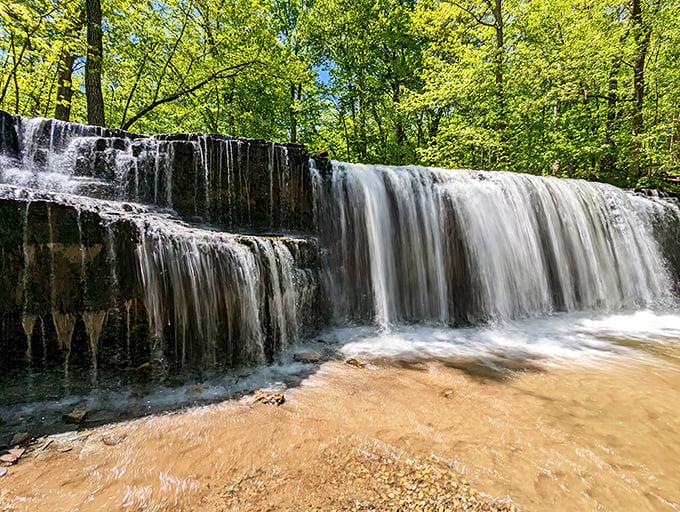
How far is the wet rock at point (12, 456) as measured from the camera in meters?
2.09

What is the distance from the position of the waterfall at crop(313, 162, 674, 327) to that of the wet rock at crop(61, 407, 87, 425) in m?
4.39

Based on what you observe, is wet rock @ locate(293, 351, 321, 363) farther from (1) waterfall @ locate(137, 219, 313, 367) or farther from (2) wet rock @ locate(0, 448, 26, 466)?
(2) wet rock @ locate(0, 448, 26, 466)

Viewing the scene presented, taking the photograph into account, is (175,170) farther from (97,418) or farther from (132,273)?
(97,418)

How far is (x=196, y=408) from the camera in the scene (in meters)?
2.93

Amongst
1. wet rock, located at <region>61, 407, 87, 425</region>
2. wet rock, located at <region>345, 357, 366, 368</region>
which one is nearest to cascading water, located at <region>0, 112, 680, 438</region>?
wet rock, located at <region>61, 407, 87, 425</region>

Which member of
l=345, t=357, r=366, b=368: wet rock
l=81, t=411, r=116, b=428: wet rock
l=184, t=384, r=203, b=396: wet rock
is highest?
l=81, t=411, r=116, b=428: wet rock

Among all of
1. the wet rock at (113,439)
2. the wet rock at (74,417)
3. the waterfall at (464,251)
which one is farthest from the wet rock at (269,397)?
the waterfall at (464,251)

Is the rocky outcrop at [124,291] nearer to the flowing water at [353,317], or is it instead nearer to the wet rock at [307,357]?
the flowing water at [353,317]

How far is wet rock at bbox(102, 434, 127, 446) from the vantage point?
235cm

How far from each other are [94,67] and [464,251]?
10433mm

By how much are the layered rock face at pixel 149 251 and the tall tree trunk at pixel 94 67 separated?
2369 mm

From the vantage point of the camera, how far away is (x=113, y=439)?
2406mm

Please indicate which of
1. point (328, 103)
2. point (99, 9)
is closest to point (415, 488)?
point (99, 9)

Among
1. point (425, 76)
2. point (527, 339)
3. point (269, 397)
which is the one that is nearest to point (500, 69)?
point (425, 76)
